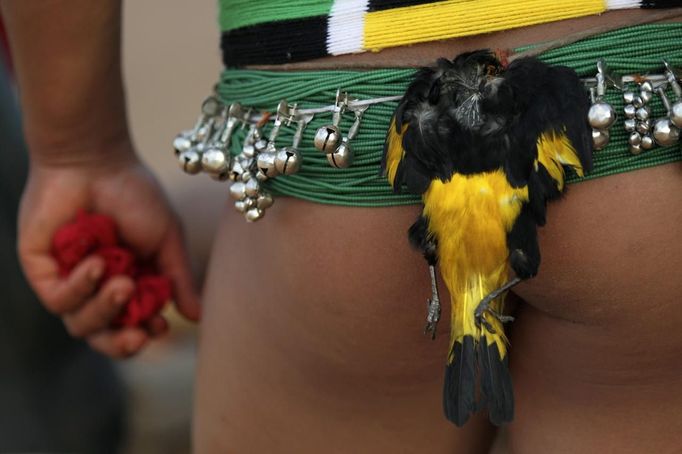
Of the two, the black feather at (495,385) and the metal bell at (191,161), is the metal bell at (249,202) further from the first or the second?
the black feather at (495,385)

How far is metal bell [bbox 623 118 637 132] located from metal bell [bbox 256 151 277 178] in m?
0.32

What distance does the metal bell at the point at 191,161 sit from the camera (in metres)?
1.04

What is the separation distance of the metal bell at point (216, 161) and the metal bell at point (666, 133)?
1.43ft

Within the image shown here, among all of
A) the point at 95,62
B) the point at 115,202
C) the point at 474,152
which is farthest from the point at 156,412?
the point at 474,152

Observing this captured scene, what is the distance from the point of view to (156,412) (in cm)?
214

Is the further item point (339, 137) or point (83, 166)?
point (83, 166)

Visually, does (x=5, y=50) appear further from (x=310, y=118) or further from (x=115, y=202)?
(x=310, y=118)

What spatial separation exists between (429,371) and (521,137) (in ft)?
0.90

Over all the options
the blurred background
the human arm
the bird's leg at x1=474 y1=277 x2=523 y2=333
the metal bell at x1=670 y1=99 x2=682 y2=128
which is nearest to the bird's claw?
the bird's leg at x1=474 y1=277 x2=523 y2=333

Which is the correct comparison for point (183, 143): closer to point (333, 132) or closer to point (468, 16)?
point (333, 132)

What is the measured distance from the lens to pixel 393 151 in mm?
819

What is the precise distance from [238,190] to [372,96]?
7.0 inches

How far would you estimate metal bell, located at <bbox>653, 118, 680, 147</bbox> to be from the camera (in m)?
0.78

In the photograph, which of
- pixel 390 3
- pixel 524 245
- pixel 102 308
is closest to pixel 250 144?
pixel 390 3
